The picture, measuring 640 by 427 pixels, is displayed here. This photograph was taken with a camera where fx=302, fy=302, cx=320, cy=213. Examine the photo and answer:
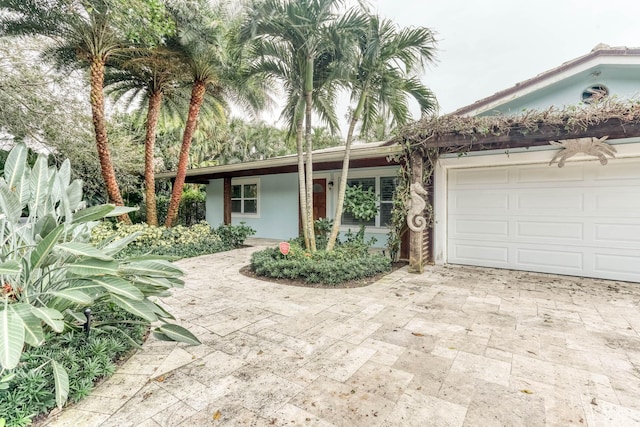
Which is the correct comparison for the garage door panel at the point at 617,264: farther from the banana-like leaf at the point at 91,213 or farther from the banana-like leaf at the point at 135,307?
the banana-like leaf at the point at 91,213

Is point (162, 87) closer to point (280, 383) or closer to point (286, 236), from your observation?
point (286, 236)

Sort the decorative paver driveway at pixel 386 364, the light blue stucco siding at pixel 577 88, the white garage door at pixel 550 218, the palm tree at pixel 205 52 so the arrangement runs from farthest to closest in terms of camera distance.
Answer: the palm tree at pixel 205 52, the light blue stucco siding at pixel 577 88, the white garage door at pixel 550 218, the decorative paver driveway at pixel 386 364

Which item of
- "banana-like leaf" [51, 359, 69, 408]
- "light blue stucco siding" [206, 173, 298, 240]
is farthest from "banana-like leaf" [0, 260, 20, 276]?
"light blue stucco siding" [206, 173, 298, 240]

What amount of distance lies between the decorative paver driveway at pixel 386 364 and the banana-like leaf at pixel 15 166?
70.1 inches

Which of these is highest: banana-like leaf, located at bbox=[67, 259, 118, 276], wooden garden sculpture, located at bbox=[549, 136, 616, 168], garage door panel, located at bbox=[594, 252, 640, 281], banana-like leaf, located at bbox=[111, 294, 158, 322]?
wooden garden sculpture, located at bbox=[549, 136, 616, 168]

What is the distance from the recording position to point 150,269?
Result: 262cm

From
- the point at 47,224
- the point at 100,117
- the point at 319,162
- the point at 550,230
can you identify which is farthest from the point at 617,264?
the point at 100,117

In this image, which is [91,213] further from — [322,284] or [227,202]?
[227,202]

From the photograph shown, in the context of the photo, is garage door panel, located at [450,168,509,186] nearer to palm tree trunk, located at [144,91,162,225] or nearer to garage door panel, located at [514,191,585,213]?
garage door panel, located at [514,191,585,213]

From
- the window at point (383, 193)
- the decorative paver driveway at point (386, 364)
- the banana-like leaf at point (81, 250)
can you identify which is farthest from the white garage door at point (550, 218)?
the banana-like leaf at point (81, 250)

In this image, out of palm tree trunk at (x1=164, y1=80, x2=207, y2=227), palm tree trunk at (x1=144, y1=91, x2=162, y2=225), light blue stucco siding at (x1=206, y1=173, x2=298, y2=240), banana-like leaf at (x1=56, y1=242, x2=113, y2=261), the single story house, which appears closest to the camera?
banana-like leaf at (x1=56, y1=242, x2=113, y2=261)

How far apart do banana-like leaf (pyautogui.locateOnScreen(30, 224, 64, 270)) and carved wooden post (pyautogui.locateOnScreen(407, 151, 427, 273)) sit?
499 cm

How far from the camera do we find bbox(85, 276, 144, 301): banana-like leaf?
2.11 meters

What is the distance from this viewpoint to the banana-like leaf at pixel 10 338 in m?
1.41
